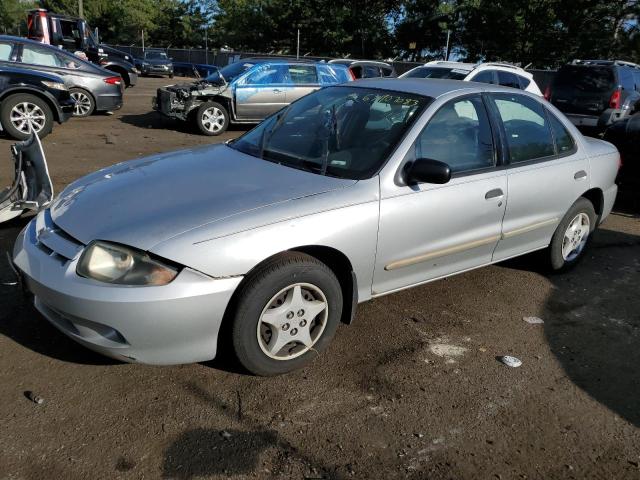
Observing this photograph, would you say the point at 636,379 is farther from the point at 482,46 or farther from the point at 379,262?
the point at 482,46

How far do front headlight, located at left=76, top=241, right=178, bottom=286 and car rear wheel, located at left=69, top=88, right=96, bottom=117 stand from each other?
10.3 meters

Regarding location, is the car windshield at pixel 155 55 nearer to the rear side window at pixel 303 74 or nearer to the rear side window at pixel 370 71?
the rear side window at pixel 370 71

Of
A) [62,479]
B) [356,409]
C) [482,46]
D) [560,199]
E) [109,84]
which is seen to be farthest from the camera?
[482,46]

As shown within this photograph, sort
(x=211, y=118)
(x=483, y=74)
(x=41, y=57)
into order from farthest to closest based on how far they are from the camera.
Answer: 1. (x=211, y=118)
2. (x=483, y=74)
3. (x=41, y=57)

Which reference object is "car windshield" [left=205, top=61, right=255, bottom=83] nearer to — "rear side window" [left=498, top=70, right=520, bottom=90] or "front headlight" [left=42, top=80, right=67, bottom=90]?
"front headlight" [left=42, top=80, right=67, bottom=90]

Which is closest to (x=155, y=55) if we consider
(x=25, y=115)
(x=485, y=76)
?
(x=25, y=115)

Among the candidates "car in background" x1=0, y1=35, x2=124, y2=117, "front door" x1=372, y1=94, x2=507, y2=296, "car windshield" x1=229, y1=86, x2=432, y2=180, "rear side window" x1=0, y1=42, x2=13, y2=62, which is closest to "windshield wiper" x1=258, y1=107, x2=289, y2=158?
"car windshield" x1=229, y1=86, x2=432, y2=180

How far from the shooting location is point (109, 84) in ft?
39.1

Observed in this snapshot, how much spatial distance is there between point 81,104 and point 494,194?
10.6m

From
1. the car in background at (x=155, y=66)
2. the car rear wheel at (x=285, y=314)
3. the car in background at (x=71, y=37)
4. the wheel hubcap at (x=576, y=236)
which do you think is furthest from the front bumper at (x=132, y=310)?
the car in background at (x=155, y=66)

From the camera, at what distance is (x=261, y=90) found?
11500 mm

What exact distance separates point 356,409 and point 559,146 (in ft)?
9.22

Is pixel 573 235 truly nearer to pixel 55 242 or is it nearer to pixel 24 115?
pixel 55 242

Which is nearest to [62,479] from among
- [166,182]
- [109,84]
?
[166,182]
